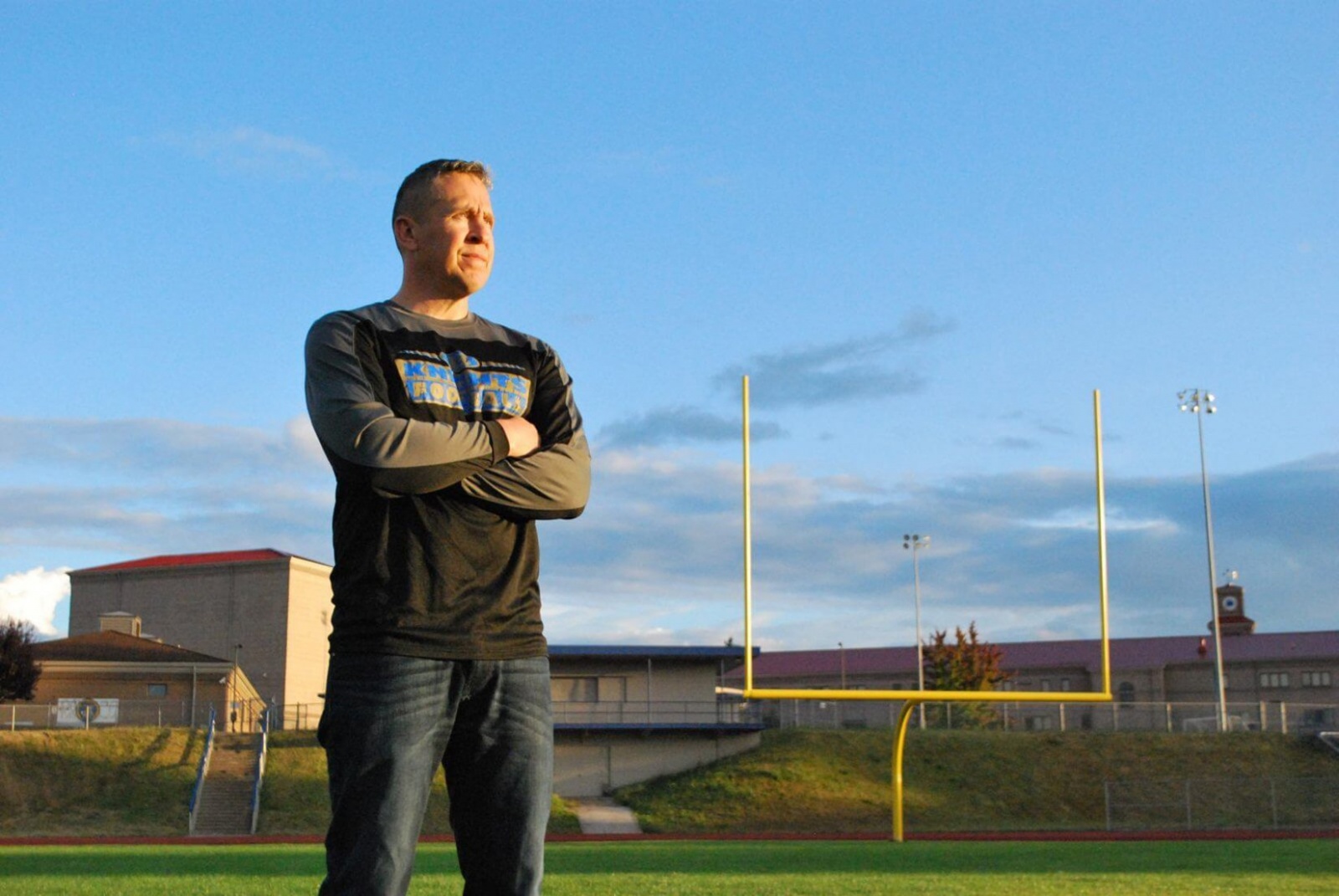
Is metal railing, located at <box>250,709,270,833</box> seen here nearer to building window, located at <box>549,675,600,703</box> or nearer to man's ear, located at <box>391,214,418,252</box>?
building window, located at <box>549,675,600,703</box>

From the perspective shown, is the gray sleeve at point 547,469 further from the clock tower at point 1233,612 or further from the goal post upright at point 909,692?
the clock tower at point 1233,612

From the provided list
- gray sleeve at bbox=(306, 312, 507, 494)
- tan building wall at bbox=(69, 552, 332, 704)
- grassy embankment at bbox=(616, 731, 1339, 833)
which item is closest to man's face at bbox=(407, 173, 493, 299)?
gray sleeve at bbox=(306, 312, 507, 494)

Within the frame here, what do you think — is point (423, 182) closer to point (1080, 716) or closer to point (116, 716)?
point (116, 716)

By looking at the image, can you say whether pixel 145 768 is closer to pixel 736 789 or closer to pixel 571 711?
pixel 571 711

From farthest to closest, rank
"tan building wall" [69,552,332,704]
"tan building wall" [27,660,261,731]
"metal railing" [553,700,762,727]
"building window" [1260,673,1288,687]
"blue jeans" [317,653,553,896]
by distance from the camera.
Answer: "building window" [1260,673,1288,687], "tan building wall" [69,552,332,704], "tan building wall" [27,660,261,731], "metal railing" [553,700,762,727], "blue jeans" [317,653,553,896]

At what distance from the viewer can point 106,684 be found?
4412 cm

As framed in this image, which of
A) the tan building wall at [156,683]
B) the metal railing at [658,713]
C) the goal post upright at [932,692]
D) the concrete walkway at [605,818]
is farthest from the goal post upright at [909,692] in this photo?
the tan building wall at [156,683]

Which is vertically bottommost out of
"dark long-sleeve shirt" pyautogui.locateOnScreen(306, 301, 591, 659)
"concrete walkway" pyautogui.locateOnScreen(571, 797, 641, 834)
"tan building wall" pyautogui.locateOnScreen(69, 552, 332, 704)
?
"concrete walkway" pyautogui.locateOnScreen(571, 797, 641, 834)

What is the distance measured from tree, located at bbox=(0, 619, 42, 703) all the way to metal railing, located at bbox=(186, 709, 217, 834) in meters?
8.69

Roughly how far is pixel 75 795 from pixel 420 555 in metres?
34.9

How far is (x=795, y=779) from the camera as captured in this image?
117 ft

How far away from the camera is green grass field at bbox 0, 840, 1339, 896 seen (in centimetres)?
944

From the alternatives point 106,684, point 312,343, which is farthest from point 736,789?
point 312,343

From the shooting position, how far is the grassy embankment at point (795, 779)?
108ft
